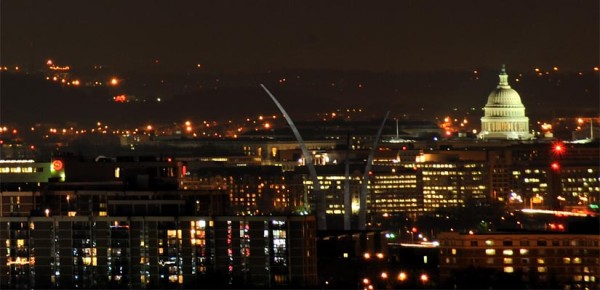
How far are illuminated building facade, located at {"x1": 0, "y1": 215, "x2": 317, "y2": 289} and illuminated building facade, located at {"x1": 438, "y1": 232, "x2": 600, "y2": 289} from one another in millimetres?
2971

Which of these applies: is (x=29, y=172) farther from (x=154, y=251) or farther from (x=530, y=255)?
(x=154, y=251)

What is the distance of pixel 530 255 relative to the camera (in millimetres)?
41625

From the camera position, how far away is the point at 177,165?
5303 centimetres

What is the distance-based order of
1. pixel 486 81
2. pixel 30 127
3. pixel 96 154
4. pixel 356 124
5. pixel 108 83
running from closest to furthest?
1. pixel 96 154
2. pixel 30 127
3. pixel 108 83
4. pixel 356 124
5. pixel 486 81

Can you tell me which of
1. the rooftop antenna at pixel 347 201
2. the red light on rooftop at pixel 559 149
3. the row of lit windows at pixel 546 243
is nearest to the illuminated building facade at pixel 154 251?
the row of lit windows at pixel 546 243

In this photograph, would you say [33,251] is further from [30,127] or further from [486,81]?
[486,81]

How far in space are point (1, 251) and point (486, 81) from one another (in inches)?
2769

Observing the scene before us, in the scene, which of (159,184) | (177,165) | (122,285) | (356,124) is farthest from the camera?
(356,124)

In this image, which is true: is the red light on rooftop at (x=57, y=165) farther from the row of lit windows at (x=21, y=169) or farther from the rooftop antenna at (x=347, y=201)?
the rooftop antenna at (x=347, y=201)

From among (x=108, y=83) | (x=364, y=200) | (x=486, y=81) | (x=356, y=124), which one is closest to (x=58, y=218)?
(x=364, y=200)

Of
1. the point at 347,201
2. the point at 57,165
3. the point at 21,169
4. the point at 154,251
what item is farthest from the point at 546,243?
the point at 347,201

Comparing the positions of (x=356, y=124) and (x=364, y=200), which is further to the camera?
(x=356, y=124)

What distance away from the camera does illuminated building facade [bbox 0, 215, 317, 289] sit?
1512 inches

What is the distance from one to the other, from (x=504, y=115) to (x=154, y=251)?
209ft
